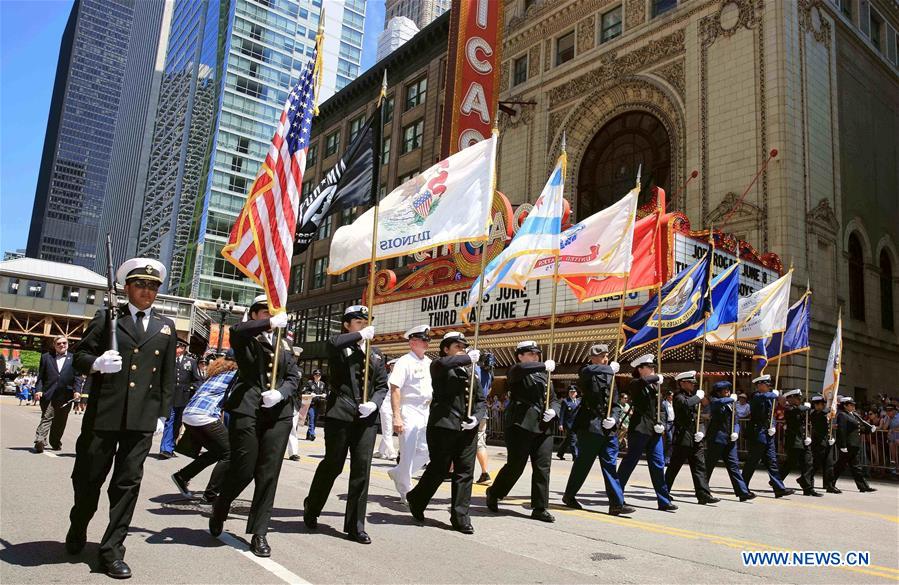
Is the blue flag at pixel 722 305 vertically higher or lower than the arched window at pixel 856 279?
lower

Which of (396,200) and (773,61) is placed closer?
(396,200)

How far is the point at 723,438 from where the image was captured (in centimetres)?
1096

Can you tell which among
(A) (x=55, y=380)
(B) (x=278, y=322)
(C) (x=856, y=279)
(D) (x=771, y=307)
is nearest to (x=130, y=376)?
(B) (x=278, y=322)

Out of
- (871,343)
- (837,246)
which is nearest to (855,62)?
(837,246)

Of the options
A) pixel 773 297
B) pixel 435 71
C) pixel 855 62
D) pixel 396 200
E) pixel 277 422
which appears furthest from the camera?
pixel 435 71

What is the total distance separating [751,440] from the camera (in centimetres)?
1168

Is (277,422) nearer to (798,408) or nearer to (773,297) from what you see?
(798,408)

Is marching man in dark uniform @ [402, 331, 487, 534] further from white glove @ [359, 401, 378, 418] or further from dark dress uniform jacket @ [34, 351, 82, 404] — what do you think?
dark dress uniform jacket @ [34, 351, 82, 404]

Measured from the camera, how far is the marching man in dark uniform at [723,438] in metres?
10.8

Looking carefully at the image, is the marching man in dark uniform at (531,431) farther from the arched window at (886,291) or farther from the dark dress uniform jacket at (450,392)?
the arched window at (886,291)

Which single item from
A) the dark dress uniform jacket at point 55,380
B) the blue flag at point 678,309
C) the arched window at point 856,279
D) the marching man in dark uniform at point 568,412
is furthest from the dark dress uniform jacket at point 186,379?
the arched window at point 856,279

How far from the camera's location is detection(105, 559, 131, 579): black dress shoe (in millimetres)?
4434

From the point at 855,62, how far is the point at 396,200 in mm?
24021

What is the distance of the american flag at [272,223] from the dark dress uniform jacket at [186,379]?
21.3 ft
